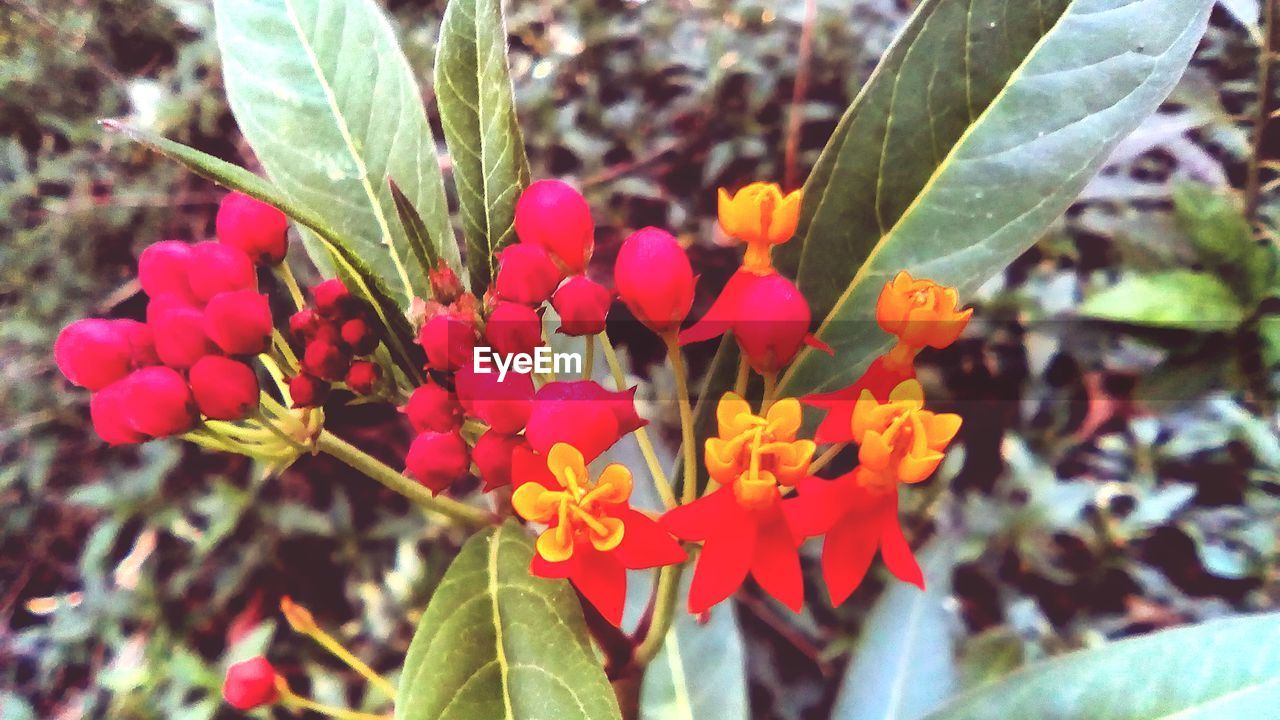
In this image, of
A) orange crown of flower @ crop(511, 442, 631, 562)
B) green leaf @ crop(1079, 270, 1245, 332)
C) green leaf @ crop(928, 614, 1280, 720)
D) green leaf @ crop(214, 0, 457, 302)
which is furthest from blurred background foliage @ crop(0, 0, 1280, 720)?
orange crown of flower @ crop(511, 442, 631, 562)

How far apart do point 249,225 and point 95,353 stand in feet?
0.35

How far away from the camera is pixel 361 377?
443mm

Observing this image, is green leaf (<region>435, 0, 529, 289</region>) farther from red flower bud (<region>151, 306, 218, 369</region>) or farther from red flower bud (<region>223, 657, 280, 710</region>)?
red flower bud (<region>223, 657, 280, 710</region>)

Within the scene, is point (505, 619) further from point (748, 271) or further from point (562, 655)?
point (748, 271)

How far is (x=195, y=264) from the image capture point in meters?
0.42

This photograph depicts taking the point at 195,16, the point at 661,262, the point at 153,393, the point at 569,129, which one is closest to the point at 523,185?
the point at 661,262

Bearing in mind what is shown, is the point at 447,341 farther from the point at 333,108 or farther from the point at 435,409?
the point at 333,108

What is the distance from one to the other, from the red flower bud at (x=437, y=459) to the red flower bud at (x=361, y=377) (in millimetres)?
50

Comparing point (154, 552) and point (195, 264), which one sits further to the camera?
point (154, 552)

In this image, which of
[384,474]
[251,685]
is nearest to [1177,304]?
[384,474]

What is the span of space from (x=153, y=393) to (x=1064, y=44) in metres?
0.51

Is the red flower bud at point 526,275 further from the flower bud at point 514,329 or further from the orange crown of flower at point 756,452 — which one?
the orange crown of flower at point 756,452

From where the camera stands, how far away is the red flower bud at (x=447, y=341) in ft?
1.37

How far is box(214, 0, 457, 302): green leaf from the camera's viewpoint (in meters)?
0.54
